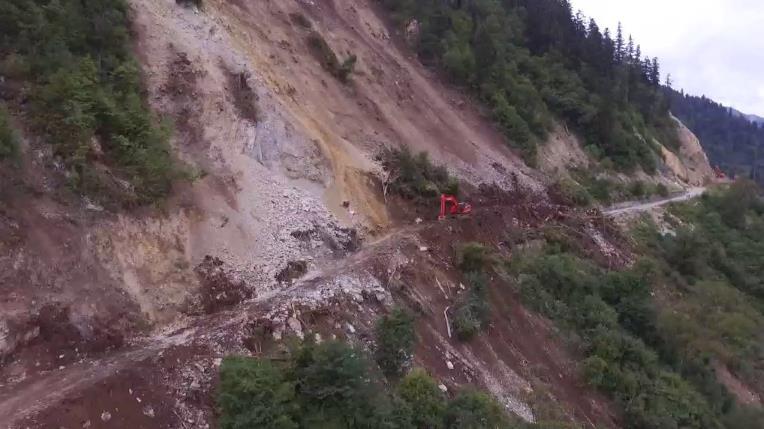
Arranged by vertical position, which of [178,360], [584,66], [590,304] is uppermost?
[584,66]

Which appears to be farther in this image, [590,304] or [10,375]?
[590,304]

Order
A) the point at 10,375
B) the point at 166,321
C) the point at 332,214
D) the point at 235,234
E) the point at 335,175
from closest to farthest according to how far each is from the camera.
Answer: the point at 10,375 → the point at 166,321 → the point at 235,234 → the point at 332,214 → the point at 335,175

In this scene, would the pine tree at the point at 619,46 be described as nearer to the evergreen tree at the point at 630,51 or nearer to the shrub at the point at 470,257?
the evergreen tree at the point at 630,51

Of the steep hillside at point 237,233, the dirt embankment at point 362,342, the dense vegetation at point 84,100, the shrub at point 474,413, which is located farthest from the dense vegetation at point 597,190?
the dense vegetation at point 84,100

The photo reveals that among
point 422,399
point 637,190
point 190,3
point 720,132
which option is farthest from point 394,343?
point 720,132

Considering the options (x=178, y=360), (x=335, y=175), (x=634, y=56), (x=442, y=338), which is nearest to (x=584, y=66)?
(x=634, y=56)

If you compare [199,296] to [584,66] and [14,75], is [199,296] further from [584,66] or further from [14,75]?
[584,66]
